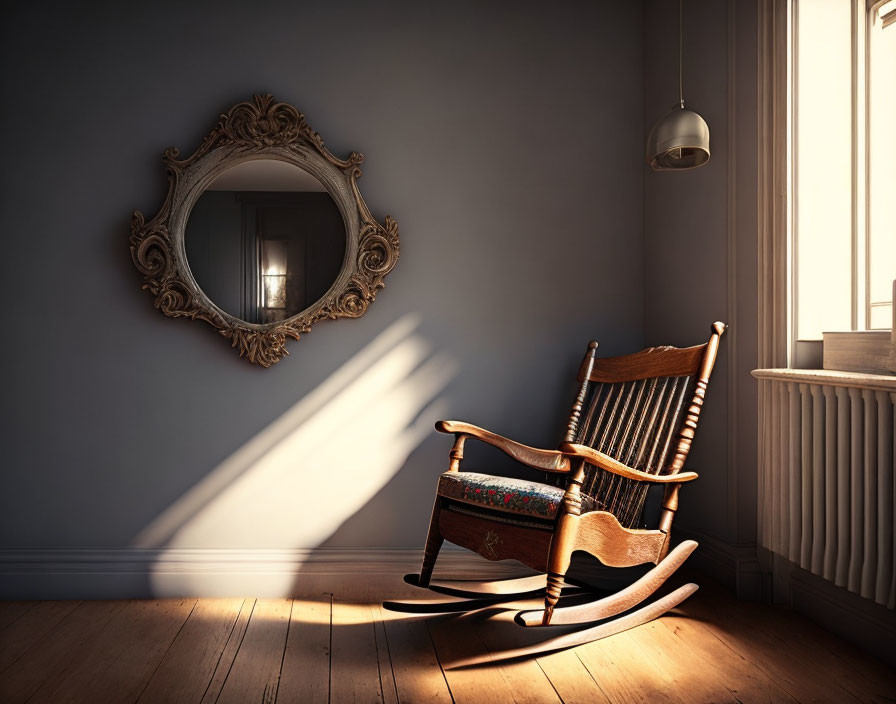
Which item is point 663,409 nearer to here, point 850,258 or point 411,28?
point 850,258

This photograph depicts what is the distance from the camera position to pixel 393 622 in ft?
7.58

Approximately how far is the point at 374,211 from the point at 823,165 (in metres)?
1.58

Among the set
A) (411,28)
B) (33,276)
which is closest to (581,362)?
(411,28)

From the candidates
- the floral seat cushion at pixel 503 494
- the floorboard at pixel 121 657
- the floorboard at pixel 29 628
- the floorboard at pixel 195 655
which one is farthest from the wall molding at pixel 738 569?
the floorboard at pixel 29 628

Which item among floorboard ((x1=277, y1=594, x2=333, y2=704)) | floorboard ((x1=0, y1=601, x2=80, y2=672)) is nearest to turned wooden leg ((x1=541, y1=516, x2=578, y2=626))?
floorboard ((x1=277, y1=594, x2=333, y2=704))

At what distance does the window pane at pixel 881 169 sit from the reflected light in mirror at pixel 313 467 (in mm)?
1481

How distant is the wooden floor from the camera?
1.79 m

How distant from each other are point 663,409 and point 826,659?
91 cm

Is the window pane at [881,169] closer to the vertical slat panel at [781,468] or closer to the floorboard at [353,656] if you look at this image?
the vertical slat panel at [781,468]

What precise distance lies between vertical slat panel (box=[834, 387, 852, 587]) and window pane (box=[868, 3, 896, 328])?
1.48 ft

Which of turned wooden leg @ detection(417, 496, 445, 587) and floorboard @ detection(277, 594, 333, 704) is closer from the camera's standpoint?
floorboard @ detection(277, 594, 333, 704)

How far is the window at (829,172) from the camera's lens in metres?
2.19

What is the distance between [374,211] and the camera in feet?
9.09

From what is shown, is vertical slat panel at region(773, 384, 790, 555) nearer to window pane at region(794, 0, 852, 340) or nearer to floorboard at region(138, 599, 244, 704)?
window pane at region(794, 0, 852, 340)
